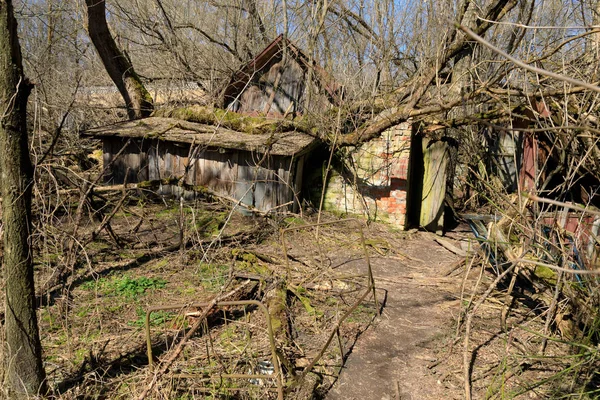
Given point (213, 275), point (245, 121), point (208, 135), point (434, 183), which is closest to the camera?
point (213, 275)

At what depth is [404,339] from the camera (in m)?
5.56

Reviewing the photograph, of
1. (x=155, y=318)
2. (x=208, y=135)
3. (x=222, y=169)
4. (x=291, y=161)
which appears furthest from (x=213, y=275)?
(x=208, y=135)

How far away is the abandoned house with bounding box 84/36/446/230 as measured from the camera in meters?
10.0

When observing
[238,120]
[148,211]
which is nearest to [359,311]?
[148,211]

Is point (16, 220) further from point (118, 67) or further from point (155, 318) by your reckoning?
point (118, 67)

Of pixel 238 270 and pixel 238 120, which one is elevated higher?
pixel 238 120

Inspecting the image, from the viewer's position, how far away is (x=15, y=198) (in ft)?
11.0

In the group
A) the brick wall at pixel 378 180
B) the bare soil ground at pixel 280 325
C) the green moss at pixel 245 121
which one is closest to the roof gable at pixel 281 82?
the green moss at pixel 245 121

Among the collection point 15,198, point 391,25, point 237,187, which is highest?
point 391,25

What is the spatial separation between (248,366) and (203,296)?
192 centimetres

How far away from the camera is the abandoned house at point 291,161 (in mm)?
10047

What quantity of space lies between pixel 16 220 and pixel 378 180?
8.24m

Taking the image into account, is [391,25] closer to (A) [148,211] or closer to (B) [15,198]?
(A) [148,211]

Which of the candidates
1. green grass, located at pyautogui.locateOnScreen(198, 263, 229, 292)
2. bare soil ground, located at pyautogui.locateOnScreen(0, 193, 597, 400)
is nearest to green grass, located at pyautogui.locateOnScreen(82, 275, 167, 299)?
bare soil ground, located at pyautogui.locateOnScreen(0, 193, 597, 400)
